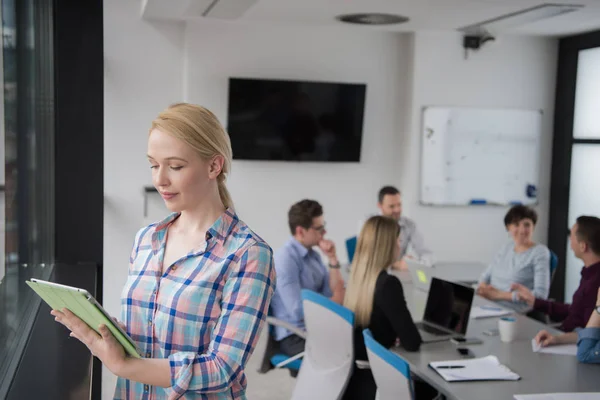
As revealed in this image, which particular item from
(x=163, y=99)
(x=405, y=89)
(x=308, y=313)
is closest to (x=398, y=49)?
(x=405, y=89)

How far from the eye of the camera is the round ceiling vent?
575 centimetres

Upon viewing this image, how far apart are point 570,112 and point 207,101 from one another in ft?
11.6

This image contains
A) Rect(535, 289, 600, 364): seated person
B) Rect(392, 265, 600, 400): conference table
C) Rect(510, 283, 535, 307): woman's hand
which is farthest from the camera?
Rect(510, 283, 535, 307): woman's hand

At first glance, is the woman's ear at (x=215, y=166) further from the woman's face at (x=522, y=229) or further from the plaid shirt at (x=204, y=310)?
the woman's face at (x=522, y=229)

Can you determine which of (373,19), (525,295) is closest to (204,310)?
(525,295)

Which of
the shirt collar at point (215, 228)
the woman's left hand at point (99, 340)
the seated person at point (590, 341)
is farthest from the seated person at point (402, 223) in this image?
the woman's left hand at point (99, 340)

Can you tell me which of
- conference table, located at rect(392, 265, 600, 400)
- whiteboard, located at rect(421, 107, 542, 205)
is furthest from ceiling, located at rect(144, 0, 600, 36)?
conference table, located at rect(392, 265, 600, 400)

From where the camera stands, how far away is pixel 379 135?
695 centimetres

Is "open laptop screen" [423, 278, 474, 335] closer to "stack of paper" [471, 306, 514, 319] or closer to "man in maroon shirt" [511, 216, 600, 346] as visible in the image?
"stack of paper" [471, 306, 514, 319]

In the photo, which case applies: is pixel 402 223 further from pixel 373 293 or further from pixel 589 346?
pixel 589 346

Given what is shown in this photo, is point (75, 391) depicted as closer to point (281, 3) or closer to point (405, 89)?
point (281, 3)

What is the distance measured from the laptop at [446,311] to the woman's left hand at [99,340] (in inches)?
95.0

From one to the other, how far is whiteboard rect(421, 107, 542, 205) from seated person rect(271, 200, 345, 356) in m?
2.70

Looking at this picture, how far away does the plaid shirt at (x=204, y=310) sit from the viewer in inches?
57.6
